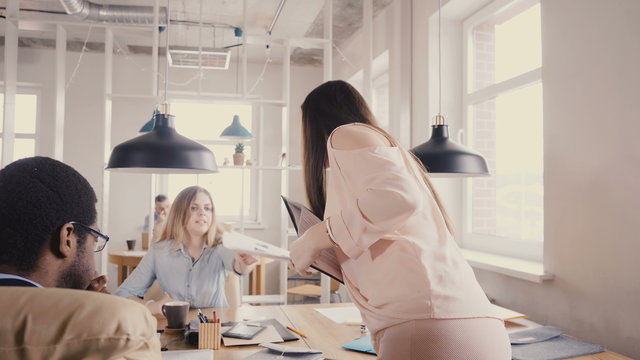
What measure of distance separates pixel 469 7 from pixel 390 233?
105 inches

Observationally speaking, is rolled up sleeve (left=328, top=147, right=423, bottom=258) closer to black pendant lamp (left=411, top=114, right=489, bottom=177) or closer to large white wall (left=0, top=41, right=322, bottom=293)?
black pendant lamp (left=411, top=114, right=489, bottom=177)

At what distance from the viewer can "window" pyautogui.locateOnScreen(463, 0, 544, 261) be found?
9.55ft

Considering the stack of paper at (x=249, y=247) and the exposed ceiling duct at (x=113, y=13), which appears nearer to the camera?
the stack of paper at (x=249, y=247)

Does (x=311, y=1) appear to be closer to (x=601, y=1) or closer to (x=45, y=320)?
(x=601, y=1)

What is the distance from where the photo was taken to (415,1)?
12.3 ft

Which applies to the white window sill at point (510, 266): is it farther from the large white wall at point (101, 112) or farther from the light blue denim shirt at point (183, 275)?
the large white wall at point (101, 112)

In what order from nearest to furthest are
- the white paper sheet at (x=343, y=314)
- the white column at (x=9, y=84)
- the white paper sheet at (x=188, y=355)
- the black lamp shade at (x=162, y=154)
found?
1. the white paper sheet at (x=188, y=355)
2. the black lamp shade at (x=162, y=154)
3. the white paper sheet at (x=343, y=314)
4. the white column at (x=9, y=84)

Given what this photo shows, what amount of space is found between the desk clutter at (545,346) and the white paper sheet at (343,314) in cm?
59

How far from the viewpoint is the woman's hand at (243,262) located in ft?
8.14

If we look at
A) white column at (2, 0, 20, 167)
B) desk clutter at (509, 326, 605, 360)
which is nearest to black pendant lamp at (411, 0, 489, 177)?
desk clutter at (509, 326, 605, 360)

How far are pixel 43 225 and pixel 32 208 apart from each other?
0.04 meters

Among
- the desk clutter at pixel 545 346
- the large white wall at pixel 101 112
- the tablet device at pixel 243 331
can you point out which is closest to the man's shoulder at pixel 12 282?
the tablet device at pixel 243 331

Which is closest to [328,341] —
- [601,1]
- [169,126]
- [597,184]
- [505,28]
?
[169,126]

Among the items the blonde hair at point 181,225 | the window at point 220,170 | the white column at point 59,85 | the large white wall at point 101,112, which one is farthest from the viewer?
the window at point 220,170
